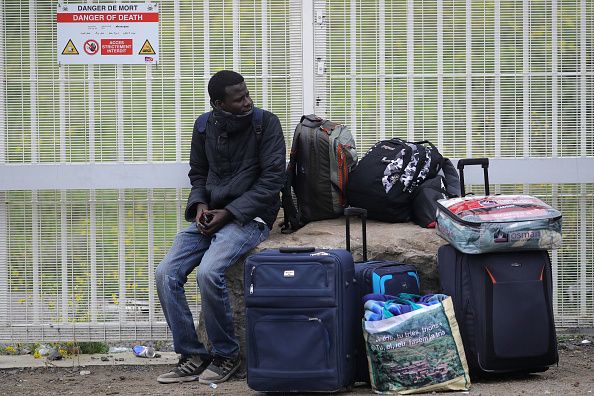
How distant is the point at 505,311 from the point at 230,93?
6.62 feet

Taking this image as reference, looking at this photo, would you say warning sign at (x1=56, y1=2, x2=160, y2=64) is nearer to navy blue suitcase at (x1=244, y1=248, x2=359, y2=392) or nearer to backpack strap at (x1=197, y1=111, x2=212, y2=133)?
backpack strap at (x1=197, y1=111, x2=212, y2=133)

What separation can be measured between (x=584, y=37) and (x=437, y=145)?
47.2 inches

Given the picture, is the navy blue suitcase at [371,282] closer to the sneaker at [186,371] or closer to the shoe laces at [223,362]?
the shoe laces at [223,362]

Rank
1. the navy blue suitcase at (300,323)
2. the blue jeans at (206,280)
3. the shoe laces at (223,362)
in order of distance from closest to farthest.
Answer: the navy blue suitcase at (300,323) < the blue jeans at (206,280) < the shoe laces at (223,362)

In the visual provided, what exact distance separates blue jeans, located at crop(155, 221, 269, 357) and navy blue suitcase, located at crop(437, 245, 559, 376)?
1.30m

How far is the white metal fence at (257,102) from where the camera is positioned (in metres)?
6.91

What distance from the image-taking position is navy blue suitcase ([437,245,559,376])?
5.49m

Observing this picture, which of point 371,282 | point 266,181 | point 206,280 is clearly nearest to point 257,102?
point 266,181

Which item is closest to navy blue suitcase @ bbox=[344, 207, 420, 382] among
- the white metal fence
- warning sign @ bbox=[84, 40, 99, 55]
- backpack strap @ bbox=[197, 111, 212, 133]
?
backpack strap @ bbox=[197, 111, 212, 133]

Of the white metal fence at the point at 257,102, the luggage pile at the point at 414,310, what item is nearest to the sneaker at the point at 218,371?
the luggage pile at the point at 414,310

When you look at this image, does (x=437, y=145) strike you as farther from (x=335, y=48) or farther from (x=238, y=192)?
(x=238, y=192)

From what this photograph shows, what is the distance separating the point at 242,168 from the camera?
6.20 meters

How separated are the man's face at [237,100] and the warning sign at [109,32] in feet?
3.26

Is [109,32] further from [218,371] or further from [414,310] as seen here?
[414,310]
